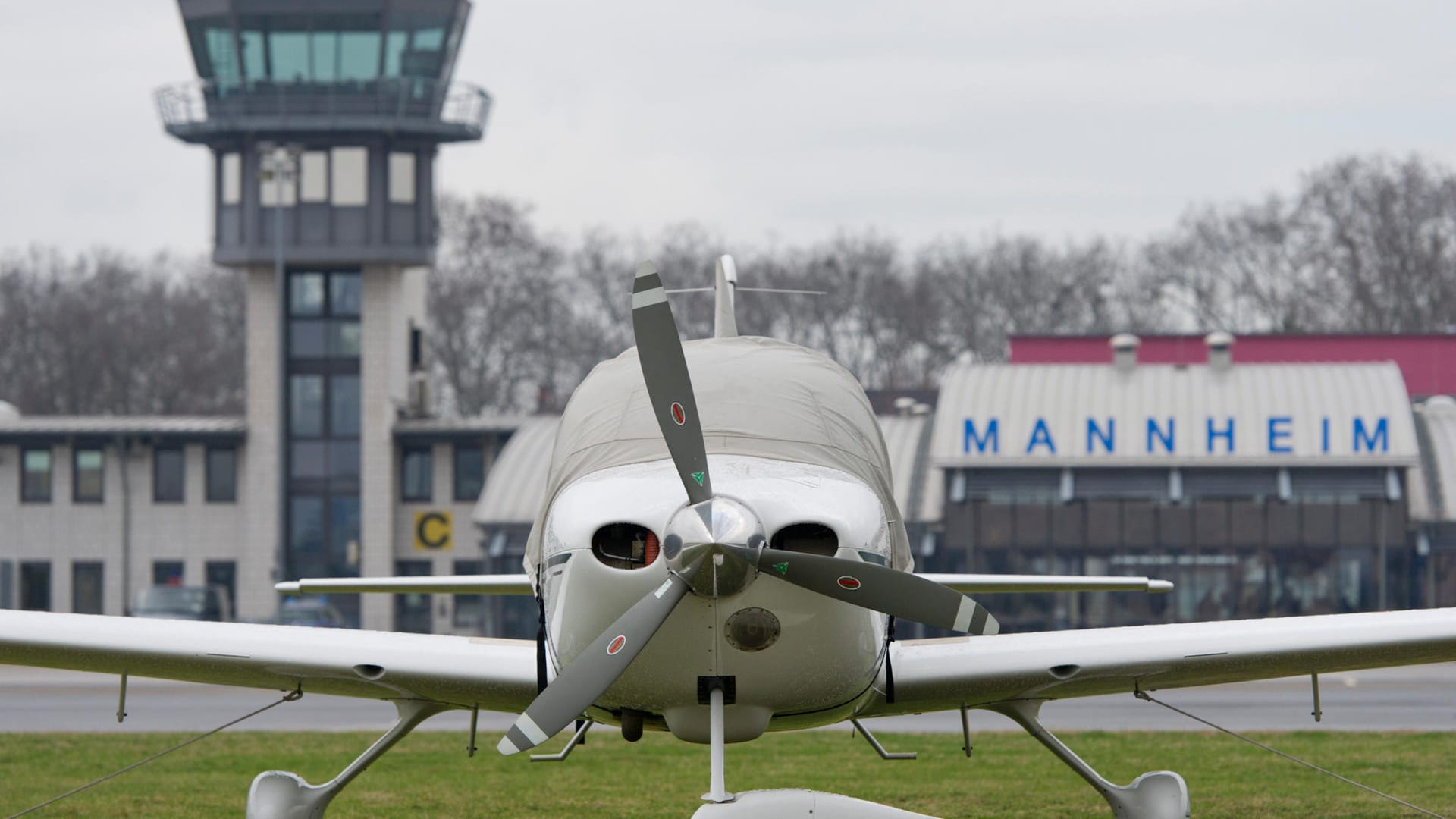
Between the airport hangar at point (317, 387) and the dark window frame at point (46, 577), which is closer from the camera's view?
the airport hangar at point (317, 387)

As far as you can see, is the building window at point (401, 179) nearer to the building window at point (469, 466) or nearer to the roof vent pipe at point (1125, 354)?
the building window at point (469, 466)

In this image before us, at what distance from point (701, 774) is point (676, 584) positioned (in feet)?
23.4

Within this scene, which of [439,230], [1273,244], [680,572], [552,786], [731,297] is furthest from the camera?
[439,230]

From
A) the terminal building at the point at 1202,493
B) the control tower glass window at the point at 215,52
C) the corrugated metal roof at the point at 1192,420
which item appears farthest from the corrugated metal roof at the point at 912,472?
the control tower glass window at the point at 215,52

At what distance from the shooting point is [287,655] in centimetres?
970

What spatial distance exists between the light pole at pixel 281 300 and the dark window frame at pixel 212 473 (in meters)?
1.27

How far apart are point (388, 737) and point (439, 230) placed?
65.6 meters

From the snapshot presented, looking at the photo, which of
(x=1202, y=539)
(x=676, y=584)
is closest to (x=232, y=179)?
(x=1202, y=539)

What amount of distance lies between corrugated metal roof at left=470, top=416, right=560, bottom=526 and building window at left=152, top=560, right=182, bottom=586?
9.70 metres

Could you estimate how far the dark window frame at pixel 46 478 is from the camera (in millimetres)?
45250

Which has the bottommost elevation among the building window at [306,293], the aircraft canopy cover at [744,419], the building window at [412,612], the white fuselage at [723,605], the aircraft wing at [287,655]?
the building window at [412,612]

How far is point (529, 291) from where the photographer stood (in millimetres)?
71875

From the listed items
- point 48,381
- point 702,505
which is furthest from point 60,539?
point 702,505

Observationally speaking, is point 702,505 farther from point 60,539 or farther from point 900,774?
point 60,539
